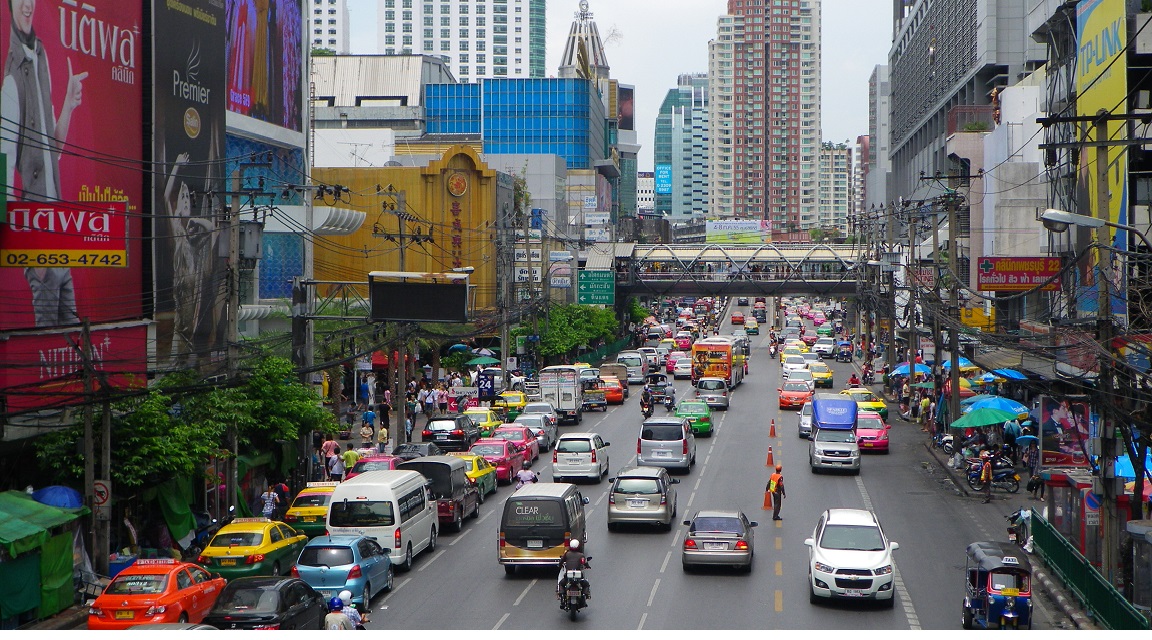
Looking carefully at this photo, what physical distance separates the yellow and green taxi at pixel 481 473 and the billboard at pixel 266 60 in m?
21.8

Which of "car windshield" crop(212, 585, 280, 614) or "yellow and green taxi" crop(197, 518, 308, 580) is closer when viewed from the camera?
"car windshield" crop(212, 585, 280, 614)

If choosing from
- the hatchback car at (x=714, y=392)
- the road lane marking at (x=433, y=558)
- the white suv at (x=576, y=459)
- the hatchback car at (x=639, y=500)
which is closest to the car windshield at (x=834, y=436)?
the white suv at (x=576, y=459)

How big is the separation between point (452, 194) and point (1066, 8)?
47542 millimetres

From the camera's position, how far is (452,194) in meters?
82.8

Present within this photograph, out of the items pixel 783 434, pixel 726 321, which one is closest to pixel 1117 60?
pixel 783 434

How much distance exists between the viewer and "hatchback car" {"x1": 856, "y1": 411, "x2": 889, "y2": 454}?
1805 inches

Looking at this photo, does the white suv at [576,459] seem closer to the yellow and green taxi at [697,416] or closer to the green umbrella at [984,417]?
the green umbrella at [984,417]

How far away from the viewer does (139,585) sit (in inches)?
764

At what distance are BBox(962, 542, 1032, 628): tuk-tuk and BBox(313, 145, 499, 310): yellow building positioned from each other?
6212 centimetres

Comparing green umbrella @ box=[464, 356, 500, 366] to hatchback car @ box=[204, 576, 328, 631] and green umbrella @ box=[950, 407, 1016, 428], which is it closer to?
green umbrella @ box=[950, 407, 1016, 428]

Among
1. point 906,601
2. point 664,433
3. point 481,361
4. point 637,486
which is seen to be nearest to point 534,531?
point 637,486

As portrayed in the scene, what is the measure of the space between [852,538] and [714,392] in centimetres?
3768

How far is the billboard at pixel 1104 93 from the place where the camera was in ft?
112

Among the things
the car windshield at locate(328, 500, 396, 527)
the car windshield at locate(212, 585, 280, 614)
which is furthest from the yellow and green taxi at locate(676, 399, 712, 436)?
the car windshield at locate(212, 585, 280, 614)
